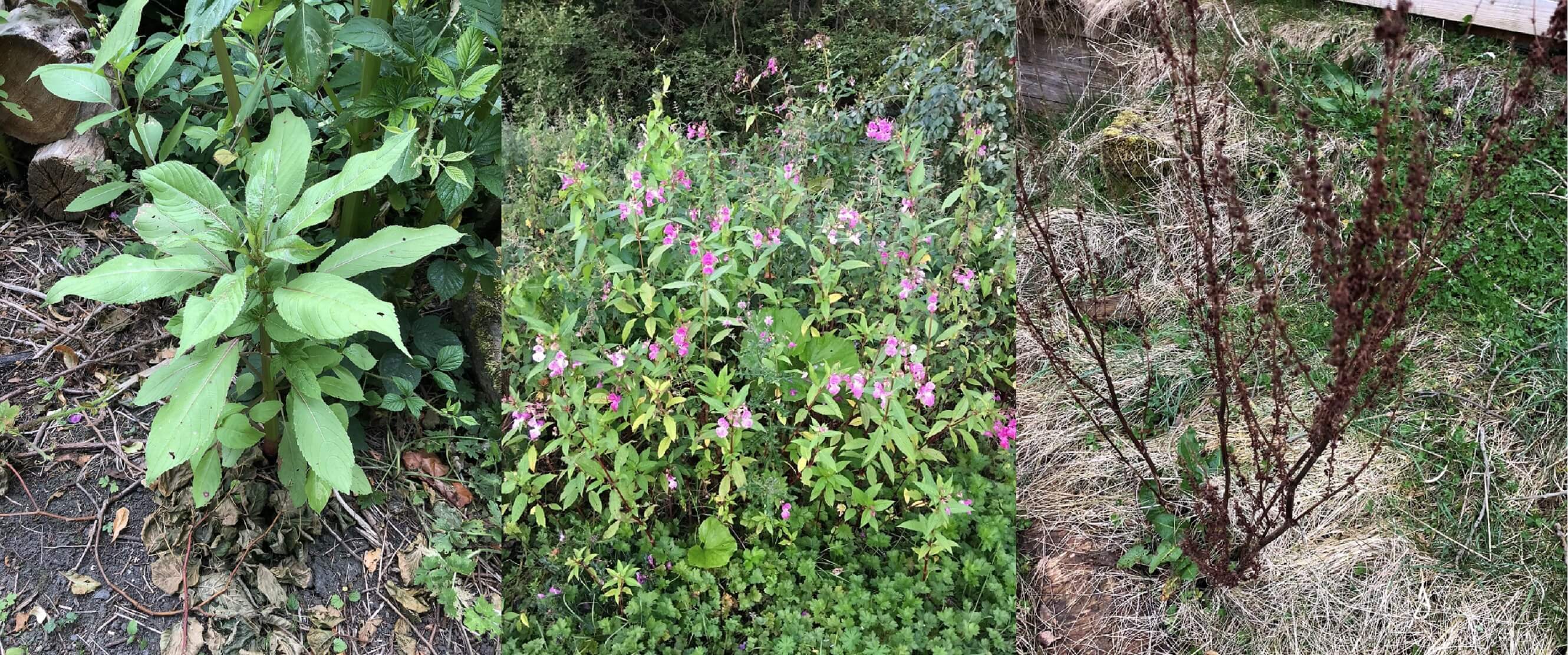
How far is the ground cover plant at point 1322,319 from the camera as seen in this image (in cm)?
130

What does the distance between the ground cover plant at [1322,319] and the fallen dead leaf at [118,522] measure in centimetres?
167

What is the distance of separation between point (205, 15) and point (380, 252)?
44 cm

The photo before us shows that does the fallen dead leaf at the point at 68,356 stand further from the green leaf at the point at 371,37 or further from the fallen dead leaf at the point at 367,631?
the green leaf at the point at 371,37

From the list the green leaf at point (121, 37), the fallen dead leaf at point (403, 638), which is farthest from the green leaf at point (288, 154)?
the fallen dead leaf at point (403, 638)

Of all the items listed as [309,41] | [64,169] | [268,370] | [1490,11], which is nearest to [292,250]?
[268,370]

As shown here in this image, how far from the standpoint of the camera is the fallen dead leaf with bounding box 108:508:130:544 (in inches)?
65.4

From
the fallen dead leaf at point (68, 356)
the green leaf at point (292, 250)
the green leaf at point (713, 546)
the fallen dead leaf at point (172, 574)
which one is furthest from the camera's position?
the fallen dead leaf at point (68, 356)

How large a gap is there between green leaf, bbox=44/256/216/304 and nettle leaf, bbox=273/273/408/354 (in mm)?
146

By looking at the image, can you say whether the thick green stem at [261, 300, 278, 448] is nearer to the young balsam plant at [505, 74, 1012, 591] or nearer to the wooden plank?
the young balsam plant at [505, 74, 1012, 591]

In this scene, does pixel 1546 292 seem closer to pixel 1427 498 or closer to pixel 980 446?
pixel 1427 498

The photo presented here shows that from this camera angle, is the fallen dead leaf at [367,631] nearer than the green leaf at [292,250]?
No

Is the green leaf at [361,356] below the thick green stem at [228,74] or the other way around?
below

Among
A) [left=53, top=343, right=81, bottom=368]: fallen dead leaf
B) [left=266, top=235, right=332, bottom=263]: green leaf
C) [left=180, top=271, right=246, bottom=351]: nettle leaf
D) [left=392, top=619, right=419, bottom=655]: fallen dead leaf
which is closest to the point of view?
[left=180, top=271, right=246, bottom=351]: nettle leaf

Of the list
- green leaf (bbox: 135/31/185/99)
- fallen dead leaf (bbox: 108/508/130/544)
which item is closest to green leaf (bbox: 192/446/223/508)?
fallen dead leaf (bbox: 108/508/130/544)
